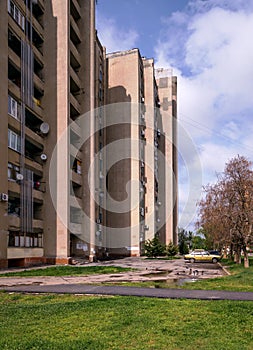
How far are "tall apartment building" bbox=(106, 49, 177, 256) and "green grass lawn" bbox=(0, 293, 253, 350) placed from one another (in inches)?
1709

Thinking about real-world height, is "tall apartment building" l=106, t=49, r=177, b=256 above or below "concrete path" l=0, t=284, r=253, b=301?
above

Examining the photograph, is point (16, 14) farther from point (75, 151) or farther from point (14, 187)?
point (14, 187)

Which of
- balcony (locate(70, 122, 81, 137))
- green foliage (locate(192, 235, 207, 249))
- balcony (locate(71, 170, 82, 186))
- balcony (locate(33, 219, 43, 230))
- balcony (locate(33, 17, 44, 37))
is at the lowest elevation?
green foliage (locate(192, 235, 207, 249))

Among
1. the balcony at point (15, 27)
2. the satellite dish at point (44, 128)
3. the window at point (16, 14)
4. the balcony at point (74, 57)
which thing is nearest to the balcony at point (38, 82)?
the satellite dish at point (44, 128)

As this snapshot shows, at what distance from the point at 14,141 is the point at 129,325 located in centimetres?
2429

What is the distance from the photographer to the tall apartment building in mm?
54375

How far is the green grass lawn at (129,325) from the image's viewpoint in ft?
20.4

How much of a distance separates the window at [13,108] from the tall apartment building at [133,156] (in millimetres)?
26457

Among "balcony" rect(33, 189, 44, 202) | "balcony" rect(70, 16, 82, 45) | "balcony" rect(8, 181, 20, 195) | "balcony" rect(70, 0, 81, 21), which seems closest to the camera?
"balcony" rect(8, 181, 20, 195)

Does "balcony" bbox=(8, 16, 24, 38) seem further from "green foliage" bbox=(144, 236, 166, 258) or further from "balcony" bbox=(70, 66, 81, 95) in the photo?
"green foliage" bbox=(144, 236, 166, 258)

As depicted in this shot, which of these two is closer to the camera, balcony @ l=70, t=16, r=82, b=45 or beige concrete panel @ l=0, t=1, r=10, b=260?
beige concrete panel @ l=0, t=1, r=10, b=260

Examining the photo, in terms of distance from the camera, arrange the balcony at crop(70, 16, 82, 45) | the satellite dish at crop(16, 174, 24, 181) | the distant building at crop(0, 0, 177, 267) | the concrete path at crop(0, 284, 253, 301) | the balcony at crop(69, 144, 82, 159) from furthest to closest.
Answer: the balcony at crop(70, 16, 82, 45) < the balcony at crop(69, 144, 82, 159) < the satellite dish at crop(16, 174, 24, 181) < the distant building at crop(0, 0, 177, 267) < the concrete path at crop(0, 284, 253, 301)

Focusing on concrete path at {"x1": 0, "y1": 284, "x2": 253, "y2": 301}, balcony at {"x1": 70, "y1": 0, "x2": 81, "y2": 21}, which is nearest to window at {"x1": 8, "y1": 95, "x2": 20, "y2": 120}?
balcony at {"x1": 70, "y1": 0, "x2": 81, "y2": 21}

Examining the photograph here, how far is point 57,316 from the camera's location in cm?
841
